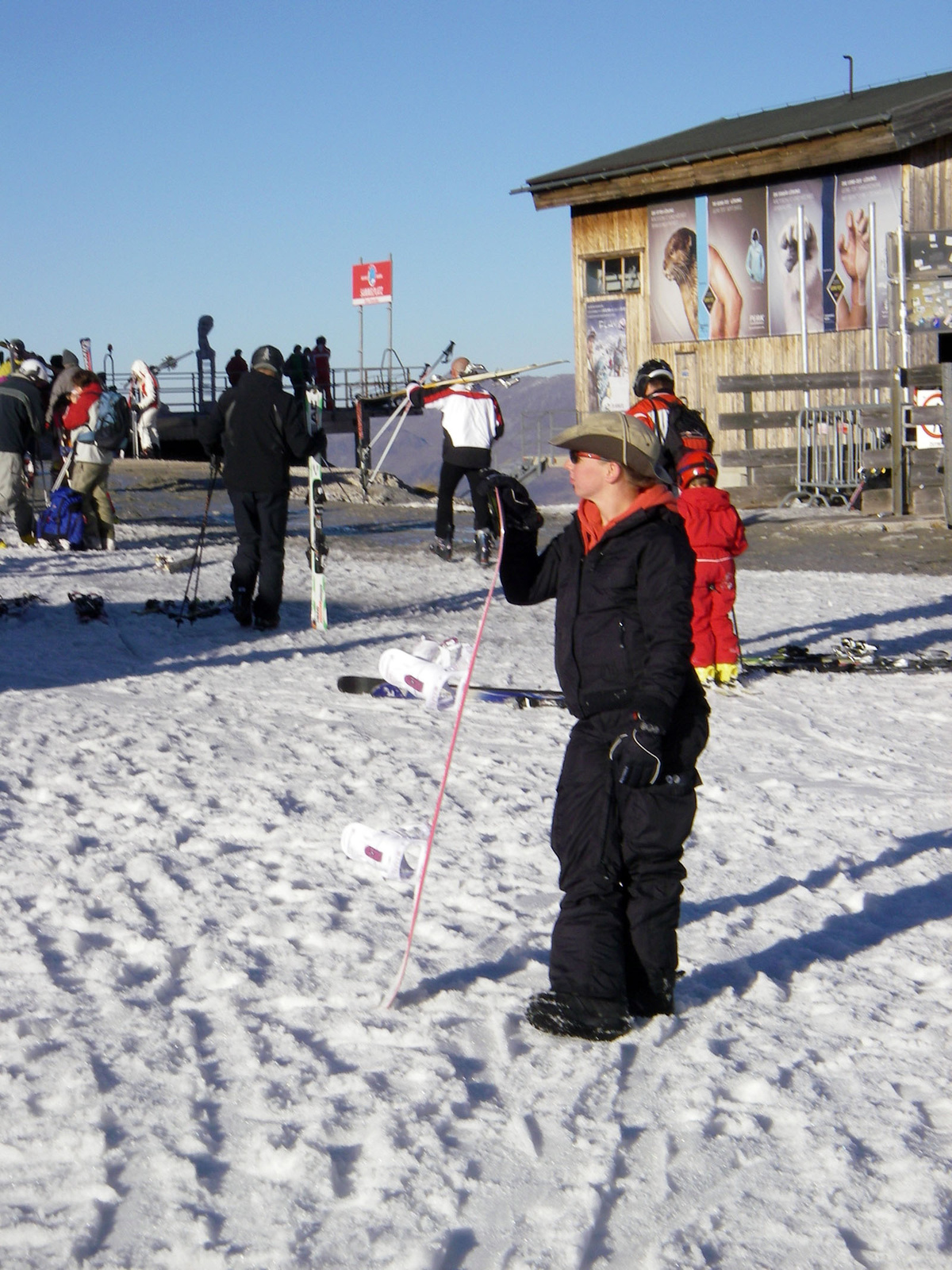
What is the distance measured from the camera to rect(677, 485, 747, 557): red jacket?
7523 mm

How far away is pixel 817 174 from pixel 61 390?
1327 cm

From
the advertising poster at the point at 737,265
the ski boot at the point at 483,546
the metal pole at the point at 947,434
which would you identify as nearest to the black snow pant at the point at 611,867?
the ski boot at the point at 483,546

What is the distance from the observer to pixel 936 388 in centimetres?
1705

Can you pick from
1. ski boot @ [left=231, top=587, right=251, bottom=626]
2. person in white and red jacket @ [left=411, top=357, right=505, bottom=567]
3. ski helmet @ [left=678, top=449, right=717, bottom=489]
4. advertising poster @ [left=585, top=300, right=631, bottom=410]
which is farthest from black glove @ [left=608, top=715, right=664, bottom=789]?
advertising poster @ [left=585, top=300, right=631, bottom=410]

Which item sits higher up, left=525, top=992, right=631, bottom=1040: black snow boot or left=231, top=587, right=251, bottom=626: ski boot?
left=231, top=587, right=251, bottom=626: ski boot

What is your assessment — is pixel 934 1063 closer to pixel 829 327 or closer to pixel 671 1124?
pixel 671 1124

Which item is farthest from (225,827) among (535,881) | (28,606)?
(28,606)

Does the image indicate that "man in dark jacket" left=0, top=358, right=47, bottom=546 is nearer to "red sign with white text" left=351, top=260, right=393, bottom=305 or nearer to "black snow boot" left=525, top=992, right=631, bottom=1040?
"black snow boot" left=525, top=992, right=631, bottom=1040

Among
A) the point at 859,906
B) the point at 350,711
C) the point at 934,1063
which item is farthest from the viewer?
the point at 350,711

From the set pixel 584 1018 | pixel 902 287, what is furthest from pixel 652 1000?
pixel 902 287

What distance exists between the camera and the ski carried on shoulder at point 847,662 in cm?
858

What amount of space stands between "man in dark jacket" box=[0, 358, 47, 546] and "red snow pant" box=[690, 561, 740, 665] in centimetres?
769

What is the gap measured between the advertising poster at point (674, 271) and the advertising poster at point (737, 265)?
0.32 meters

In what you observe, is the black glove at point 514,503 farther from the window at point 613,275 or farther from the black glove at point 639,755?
the window at point 613,275
